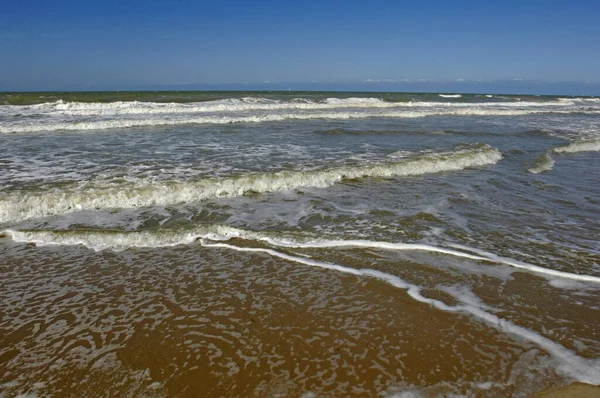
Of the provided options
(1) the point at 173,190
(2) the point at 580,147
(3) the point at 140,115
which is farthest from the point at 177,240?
(3) the point at 140,115

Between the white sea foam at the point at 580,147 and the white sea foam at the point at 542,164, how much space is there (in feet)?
7.16

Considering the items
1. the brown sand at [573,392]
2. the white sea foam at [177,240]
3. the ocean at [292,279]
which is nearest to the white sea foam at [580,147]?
the ocean at [292,279]

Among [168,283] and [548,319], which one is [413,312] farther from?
[168,283]

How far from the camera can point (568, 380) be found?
2873mm

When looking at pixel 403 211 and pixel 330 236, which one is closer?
pixel 330 236

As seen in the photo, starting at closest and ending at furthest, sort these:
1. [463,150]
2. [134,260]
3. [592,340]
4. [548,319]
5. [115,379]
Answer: [115,379]
[592,340]
[548,319]
[134,260]
[463,150]

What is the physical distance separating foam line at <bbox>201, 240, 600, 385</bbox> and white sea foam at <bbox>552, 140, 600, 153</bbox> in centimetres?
1253

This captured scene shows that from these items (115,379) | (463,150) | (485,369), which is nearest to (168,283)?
(115,379)

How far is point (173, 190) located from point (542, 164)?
9947mm

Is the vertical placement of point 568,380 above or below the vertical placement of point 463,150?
below

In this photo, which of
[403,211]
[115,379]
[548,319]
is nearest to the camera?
[115,379]

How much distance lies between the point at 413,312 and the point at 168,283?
2567 millimetres

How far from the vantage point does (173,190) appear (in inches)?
296

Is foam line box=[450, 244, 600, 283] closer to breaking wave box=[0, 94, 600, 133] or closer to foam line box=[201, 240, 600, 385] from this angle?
foam line box=[201, 240, 600, 385]
